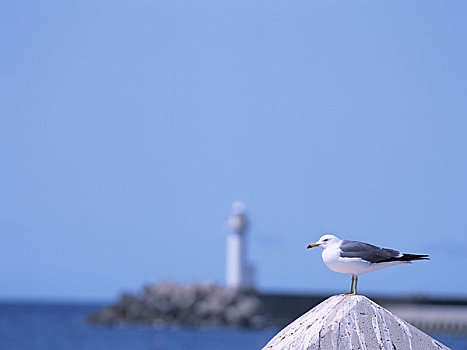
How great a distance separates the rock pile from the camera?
3031 inches

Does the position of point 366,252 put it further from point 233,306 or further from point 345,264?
point 233,306

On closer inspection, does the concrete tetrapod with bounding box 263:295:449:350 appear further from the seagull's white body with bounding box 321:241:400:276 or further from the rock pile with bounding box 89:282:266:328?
the rock pile with bounding box 89:282:266:328

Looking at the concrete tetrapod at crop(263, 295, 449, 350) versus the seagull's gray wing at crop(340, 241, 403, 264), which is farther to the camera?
the seagull's gray wing at crop(340, 241, 403, 264)

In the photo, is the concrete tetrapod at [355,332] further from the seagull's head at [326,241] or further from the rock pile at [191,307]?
the rock pile at [191,307]

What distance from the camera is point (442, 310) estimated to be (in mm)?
75000

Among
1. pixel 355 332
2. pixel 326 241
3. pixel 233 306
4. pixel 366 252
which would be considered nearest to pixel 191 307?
pixel 233 306

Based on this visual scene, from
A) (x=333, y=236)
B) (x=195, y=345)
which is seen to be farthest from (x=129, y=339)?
(x=333, y=236)

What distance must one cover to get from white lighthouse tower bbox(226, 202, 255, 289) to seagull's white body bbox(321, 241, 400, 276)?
67.5 m

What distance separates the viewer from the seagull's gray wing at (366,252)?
6.00 m

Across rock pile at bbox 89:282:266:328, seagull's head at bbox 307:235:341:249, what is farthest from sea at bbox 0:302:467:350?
seagull's head at bbox 307:235:341:249

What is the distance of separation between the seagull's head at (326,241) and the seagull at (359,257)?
7 centimetres

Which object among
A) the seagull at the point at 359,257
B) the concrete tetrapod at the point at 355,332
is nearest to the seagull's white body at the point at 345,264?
the seagull at the point at 359,257

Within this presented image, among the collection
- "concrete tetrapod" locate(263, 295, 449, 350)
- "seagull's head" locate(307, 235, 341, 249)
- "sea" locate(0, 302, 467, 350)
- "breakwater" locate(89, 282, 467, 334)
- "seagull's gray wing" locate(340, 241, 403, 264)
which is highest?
"seagull's head" locate(307, 235, 341, 249)

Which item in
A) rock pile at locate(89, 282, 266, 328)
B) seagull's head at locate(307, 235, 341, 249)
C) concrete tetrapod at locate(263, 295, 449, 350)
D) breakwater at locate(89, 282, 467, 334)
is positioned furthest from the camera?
rock pile at locate(89, 282, 266, 328)
